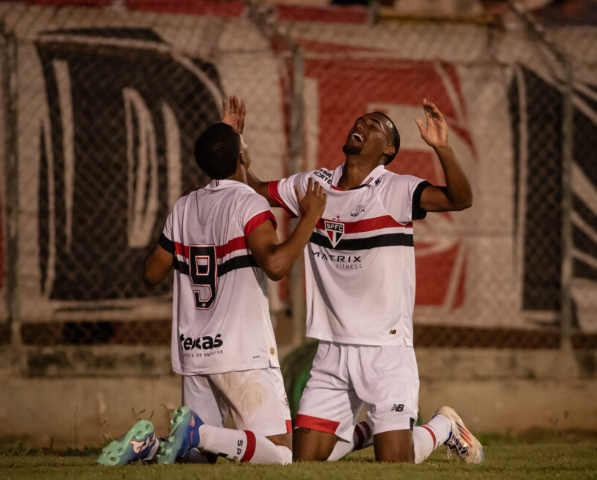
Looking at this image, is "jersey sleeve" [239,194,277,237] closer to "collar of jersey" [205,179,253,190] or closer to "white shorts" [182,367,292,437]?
"collar of jersey" [205,179,253,190]

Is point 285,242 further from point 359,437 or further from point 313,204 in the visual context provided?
point 359,437

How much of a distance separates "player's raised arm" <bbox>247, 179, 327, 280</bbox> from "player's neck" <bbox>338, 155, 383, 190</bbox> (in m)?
0.70

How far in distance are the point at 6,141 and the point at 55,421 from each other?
2.49m

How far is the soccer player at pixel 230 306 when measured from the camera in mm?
5070

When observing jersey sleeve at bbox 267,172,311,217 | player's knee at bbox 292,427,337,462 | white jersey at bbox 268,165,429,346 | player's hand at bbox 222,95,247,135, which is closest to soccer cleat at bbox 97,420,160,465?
player's knee at bbox 292,427,337,462

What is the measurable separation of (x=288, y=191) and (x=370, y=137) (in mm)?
614

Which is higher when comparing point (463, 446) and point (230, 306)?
point (230, 306)

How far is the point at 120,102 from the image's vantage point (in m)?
9.62

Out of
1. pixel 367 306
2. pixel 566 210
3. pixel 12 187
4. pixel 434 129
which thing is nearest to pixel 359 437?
pixel 367 306

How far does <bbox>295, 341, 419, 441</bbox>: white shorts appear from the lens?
5.66 meters

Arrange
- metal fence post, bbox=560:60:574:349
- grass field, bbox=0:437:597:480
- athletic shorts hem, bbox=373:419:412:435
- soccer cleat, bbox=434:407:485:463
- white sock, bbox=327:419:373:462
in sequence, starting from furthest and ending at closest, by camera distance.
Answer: metal fence post, bbox=560:60:574:349 → soccer cleat, bbox=434:407:485:463 → white sock, bbox=327:419:373:462 → athletic shorts hem, bbox=373:419:412:435 → grass field, bbox=0:437:597:480

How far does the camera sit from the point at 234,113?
20.1 feet

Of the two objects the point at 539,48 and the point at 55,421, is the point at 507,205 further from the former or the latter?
the point at 55,421

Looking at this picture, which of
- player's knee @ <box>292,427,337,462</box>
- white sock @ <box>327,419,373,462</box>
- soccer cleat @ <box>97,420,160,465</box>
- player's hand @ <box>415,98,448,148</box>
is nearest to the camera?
soccer cleat @ <box>97,420,160,465</box>
